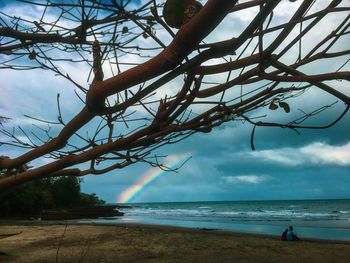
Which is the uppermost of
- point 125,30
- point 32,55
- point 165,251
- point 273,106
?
point 125,30

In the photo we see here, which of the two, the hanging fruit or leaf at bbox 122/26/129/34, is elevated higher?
leaf at bbox 122/26/129/34

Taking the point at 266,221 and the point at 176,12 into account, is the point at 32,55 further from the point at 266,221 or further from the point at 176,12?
the point at 266,221

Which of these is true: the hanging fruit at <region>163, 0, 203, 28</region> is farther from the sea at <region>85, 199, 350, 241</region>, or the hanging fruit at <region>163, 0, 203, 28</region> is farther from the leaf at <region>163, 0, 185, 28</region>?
the sea at <region>85, 199, 350, 241</region>

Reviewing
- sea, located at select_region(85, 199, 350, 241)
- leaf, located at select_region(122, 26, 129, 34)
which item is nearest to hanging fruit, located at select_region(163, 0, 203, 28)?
leaf, located at select_region(122, 26, 129, 34)

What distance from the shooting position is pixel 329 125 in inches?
56.7

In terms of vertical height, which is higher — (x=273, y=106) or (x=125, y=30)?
(x=125, y=30)

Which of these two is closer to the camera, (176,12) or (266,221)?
(176,12)

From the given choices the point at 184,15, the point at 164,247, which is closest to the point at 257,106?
the point at 184,15

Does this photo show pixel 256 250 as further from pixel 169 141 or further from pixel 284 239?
pixel 169 141

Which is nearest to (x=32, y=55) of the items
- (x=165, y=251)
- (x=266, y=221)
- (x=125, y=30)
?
(x=125, y=30)

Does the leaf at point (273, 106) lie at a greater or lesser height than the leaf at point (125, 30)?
lesser

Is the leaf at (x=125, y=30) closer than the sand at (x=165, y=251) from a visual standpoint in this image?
Yes

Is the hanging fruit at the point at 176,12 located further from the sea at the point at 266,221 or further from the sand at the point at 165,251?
the sea at the point at 266,221

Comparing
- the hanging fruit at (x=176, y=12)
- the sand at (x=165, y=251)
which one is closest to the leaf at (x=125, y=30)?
the hanging fruit at (x=176, y=12)
